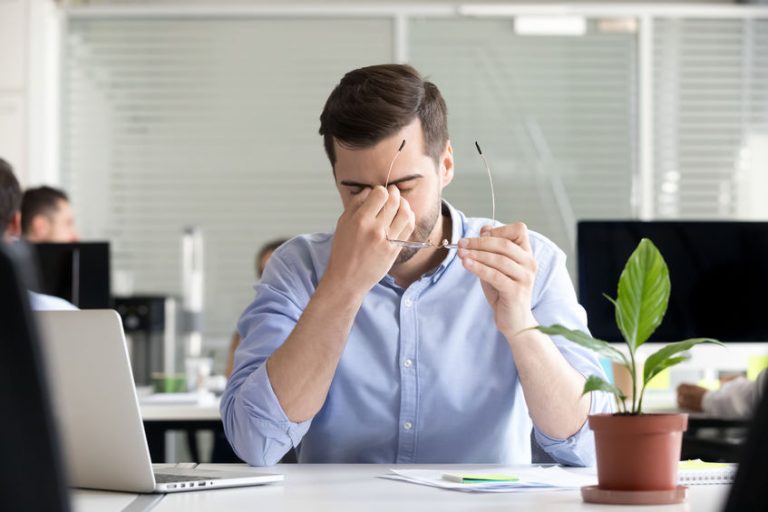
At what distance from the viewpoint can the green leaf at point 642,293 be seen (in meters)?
1.28

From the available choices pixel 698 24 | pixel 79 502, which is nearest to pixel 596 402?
pixel 79 502

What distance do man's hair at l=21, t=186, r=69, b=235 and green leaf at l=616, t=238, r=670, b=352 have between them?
3542 millimetres


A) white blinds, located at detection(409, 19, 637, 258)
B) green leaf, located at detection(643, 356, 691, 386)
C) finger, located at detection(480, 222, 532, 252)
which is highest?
white blinds, located at detection(409, 19, 637, 258)

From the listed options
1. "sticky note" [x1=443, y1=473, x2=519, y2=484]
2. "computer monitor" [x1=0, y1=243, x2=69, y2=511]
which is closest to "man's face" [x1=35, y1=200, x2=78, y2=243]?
"sticky note" [x1=443, y1=473, x2=519, y2=484]

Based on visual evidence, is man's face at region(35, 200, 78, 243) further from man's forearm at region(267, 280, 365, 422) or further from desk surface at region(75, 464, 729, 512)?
desk surface at region(75, 464, 729, 512)

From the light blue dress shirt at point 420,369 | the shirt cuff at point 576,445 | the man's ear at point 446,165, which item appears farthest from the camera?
the man's ear at point 446,165

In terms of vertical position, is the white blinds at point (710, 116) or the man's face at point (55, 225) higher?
the white blinds at point (710, 116)

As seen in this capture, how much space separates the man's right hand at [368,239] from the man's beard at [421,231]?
4.1 inches

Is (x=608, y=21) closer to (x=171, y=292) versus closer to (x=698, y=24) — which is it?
(x=698, y=24)

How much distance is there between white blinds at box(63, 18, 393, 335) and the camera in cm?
595

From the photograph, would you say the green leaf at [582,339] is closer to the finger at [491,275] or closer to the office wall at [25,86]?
the finger at [491,275]

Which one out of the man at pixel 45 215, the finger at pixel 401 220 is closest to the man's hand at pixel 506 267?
the finger at pixel 401 220

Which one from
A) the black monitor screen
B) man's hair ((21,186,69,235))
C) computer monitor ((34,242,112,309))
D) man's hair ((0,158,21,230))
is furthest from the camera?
man's hair ((21,186,69,235))

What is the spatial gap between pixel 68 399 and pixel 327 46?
477 centimetres
